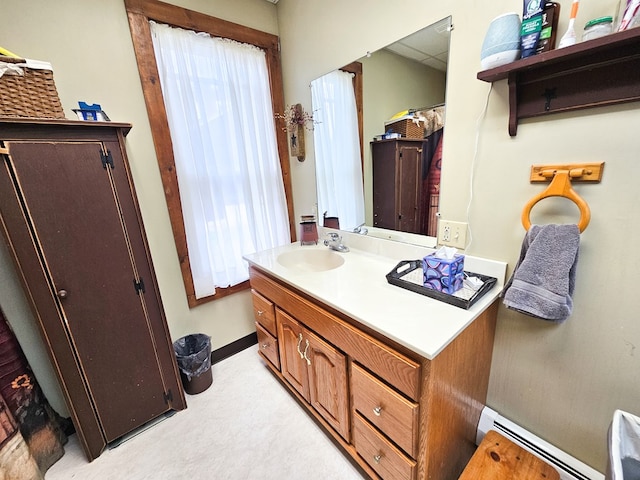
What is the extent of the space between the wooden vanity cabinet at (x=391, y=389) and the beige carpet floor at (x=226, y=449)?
15cm

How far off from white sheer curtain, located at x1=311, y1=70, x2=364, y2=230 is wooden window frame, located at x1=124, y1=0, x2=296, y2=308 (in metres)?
0.41

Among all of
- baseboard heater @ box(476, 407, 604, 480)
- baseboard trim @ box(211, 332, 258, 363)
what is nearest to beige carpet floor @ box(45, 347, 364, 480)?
baseboard trim @ box(211, 332, 258, 363)

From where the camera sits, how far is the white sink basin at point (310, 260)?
1.70m

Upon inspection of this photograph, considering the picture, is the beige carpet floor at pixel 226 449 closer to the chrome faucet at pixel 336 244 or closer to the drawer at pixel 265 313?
the drawer at pixel 265 313

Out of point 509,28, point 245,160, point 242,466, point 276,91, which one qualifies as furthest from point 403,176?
point 242,466

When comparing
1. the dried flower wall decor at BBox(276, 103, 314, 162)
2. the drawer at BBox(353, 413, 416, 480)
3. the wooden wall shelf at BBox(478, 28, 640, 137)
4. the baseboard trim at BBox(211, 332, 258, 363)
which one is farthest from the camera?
the baseboard trim at BBox(211, 332, 258, 363)

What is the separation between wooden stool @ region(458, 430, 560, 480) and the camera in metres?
0.97

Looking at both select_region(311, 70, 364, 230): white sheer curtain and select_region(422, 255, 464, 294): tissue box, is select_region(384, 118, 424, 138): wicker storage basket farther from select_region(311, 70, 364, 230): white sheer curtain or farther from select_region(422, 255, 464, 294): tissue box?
select_region(422, 255, 464, 294): tissue box

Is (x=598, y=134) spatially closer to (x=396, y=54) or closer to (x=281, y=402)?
(x=396, y=54)

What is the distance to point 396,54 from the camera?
1287 mm

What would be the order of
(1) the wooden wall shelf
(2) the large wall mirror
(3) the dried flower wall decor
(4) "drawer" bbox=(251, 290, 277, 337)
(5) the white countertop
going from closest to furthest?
(1) the wooden wall shelf → (5) the white countertop → (2) the large wall mirror → (4) "drawer" bbox=(251, 290, 277, 337) → (3) the dried flower wall decor

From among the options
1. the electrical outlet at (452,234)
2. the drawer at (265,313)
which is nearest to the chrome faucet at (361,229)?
the electrical outlet at (452,234)

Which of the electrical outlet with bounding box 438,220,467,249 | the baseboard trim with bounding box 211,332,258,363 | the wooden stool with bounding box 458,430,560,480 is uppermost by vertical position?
the electrical outlet with bounding box 438,220,467,249

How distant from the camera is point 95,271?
4.06 ft
